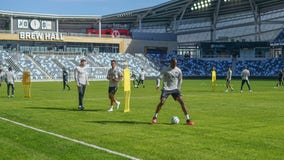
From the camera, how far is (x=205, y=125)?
13.8 meters

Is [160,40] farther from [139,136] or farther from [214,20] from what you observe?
[139,136]

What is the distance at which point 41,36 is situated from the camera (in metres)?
85.6

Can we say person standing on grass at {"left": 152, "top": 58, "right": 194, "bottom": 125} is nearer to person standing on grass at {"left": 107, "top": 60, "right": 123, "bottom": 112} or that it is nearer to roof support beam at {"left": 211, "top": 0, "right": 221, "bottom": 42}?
person standing on grass at {"left": 107, "top": 60, "right": 123, "bottom": 112}

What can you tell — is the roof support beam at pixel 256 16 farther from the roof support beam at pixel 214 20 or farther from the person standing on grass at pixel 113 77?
the person standing on grass at pixel 113 77

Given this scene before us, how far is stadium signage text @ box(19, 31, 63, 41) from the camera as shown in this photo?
3297 inches

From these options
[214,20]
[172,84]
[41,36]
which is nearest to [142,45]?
[214,20]

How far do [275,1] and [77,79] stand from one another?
65.9 meters

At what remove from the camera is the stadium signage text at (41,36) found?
83750 mm

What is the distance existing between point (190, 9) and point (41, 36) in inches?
1160

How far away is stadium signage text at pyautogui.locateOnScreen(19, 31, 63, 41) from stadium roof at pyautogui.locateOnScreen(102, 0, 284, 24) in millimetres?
12972

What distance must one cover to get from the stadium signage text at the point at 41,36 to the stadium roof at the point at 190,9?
42.6 ft

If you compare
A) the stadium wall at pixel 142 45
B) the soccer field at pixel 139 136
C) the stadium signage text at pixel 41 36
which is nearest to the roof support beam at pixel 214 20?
the stadium wall at pixel 142 45

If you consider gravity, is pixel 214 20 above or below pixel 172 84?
above

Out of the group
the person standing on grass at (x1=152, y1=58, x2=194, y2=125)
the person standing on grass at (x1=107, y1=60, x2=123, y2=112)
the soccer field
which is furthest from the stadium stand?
the person standing on grass at (x1=152, y1=58, x2=194, y2=125)
